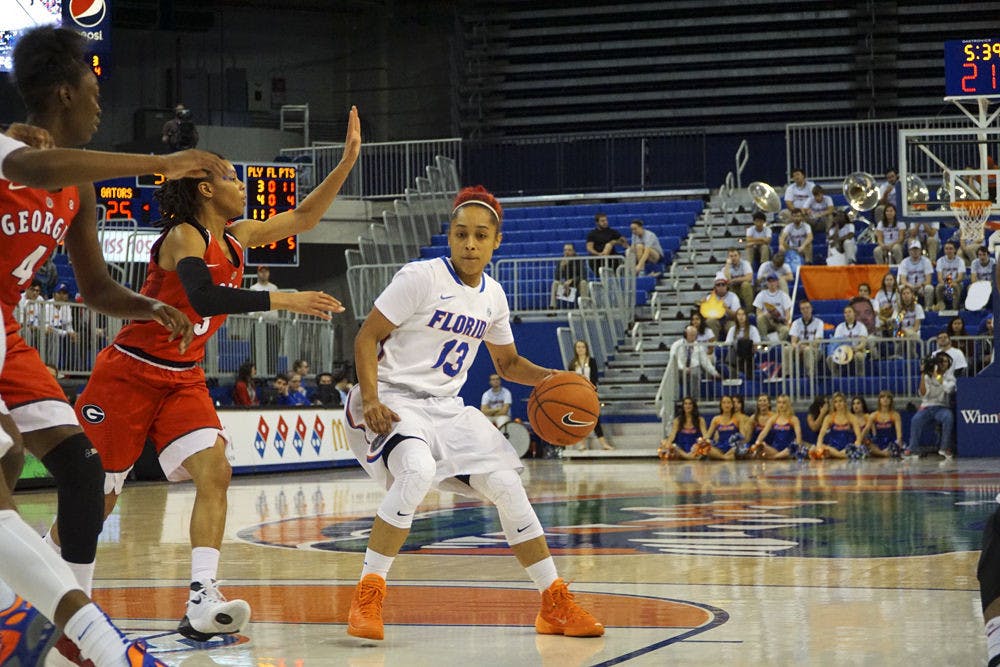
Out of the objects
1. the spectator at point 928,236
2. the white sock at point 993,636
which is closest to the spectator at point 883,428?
the spectator at point 928,236

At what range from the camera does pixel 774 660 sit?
4.63 meters

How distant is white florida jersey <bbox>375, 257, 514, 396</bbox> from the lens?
18.8 ft

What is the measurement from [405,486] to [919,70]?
83.4 feet

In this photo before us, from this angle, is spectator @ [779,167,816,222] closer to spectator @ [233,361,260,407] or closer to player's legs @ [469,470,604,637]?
spectator @ [233,361,260,407]

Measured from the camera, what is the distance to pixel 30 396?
4305 mm

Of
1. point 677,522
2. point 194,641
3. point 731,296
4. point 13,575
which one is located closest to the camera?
point 13,575

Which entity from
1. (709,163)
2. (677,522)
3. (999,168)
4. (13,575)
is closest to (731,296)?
(999,168)

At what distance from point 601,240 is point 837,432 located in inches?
257

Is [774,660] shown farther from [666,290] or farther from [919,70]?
[919,70]

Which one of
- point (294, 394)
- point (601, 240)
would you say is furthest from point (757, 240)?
point (294, 394)

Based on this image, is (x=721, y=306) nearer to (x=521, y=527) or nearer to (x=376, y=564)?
(x=521, y=527)

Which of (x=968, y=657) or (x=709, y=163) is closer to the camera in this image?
(x=968, y=657)

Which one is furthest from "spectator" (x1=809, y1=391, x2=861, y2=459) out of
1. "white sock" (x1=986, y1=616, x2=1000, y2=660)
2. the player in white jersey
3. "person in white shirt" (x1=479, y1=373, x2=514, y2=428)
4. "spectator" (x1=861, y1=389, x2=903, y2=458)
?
"white sock" (x1=986, y1=616, x2=1000, y2=660)

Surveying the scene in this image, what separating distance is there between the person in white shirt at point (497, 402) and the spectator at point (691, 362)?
2636 millimetres
